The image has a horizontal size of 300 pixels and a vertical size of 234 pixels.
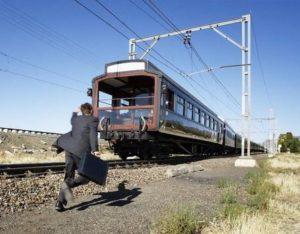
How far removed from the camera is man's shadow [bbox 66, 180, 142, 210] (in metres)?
6.61

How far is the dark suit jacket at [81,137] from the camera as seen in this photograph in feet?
19.6

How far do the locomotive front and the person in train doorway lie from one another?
815cm

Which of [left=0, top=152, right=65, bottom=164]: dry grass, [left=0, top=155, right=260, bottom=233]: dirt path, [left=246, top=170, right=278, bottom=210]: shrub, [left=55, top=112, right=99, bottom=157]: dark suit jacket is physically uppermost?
[left=55, top=112, right=99, bottom=157]: dark suit jacket

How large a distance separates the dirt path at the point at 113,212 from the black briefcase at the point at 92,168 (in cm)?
51

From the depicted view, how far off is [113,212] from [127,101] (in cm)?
985

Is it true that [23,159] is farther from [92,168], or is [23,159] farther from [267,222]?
[267,222]

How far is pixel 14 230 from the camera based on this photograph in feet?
15.9

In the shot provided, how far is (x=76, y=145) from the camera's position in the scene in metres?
5.98

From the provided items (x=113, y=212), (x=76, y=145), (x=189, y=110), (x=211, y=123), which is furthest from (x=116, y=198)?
(x=211, y=123)

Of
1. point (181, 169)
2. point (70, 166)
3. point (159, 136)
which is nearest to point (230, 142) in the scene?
point (159, 136)

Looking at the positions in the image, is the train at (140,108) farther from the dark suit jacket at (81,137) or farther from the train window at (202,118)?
the dark suit jacket at (81,137)

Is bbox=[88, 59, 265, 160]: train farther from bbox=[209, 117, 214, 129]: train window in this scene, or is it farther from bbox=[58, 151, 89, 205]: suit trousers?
bbox=[58, 151, 89, 205]: suit trousers

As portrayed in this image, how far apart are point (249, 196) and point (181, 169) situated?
4363mm

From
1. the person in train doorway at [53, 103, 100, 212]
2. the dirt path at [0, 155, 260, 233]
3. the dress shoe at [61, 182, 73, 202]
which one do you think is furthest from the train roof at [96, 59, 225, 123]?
the dress shoe at [61, 182, 73, 202]
